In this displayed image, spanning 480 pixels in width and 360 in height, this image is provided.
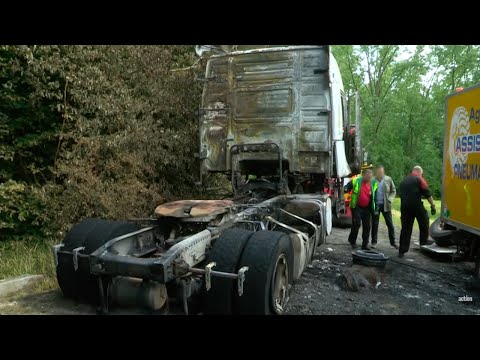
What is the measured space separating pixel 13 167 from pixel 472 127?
23.5ft

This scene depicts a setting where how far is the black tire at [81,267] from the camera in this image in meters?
4.13

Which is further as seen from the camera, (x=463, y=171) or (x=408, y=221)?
(x=408, y=221)

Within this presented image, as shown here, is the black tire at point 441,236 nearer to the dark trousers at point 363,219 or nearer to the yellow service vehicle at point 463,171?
the yellow service vehicle at point 463,171

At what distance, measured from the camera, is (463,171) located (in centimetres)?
578

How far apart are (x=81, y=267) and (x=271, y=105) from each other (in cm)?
410

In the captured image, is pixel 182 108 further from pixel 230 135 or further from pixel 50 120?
pixel 50 120

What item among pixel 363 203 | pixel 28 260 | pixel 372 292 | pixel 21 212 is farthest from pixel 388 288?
pixel 21 212

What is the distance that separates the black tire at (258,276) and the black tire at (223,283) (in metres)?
0.07

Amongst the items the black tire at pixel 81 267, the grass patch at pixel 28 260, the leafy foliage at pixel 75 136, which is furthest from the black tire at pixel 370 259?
the grass patch at pixel 28 260

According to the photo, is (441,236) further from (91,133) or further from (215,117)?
(91,133)

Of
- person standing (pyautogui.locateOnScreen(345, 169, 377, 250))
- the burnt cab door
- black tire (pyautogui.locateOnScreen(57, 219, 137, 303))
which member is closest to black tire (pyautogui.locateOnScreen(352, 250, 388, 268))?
person standing (pyautogui.locateOnScreen(345, 169, 377, 250))

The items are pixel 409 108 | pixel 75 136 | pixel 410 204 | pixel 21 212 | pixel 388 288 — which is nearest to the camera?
pixel 388 288

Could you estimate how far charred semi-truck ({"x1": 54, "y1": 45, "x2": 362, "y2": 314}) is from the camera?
3506 millimetres

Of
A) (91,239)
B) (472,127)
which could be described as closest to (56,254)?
(91,239)
